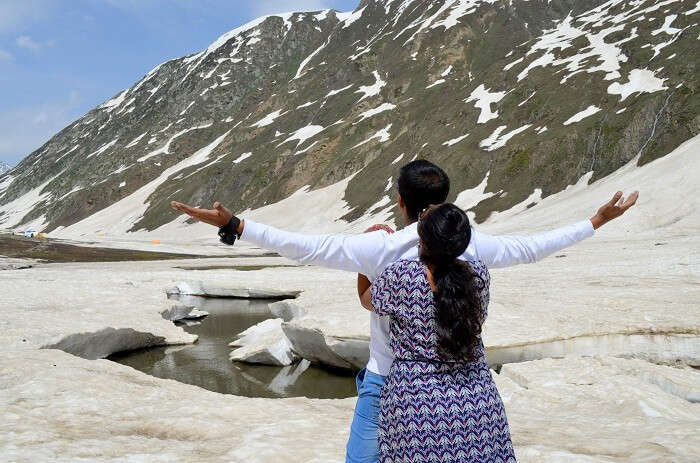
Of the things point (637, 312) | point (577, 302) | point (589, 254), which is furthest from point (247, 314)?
point (589, 254)

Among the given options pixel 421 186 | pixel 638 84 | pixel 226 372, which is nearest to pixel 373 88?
pixel 638 84

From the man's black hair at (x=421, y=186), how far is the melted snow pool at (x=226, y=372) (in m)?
12.5

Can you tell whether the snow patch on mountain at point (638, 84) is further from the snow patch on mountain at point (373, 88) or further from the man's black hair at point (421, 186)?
the man's black hair at point (421, 186)

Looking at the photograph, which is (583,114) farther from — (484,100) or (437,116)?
(437,116)

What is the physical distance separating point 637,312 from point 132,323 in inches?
662

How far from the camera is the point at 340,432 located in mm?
8453

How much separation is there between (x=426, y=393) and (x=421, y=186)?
1468 mm

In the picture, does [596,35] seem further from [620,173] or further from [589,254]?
[589,254]

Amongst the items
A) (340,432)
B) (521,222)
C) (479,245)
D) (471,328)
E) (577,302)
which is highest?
(479,245)

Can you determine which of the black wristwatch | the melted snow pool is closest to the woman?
the black wristwatch

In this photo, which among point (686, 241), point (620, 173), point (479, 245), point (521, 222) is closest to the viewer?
point (479, 245)

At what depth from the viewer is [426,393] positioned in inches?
149

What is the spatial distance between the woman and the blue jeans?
237mm

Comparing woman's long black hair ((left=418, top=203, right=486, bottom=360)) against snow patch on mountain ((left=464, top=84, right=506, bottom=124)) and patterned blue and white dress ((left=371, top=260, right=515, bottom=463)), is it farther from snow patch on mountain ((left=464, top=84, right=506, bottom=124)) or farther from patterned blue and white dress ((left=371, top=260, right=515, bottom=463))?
snow patch on mountain ((left=464, top=84, right=506, bottom=124))
